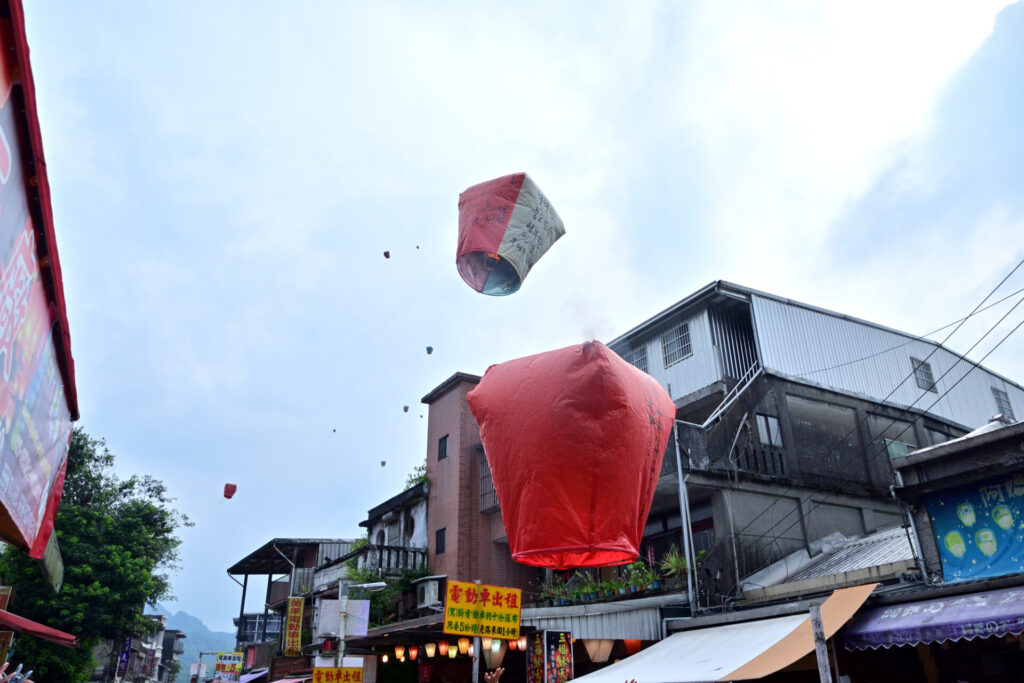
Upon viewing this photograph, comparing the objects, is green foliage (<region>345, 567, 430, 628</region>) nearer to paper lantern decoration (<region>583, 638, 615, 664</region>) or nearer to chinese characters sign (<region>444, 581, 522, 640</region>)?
paper lantern decoration (<region>583, 638, 615, 664</region>)

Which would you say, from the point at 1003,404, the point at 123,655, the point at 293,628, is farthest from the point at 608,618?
the point at 123,655

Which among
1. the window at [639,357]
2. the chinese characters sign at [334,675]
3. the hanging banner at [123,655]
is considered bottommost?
the chinese characters sign at [334,675]

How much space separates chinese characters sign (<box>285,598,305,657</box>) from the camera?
78.6ft

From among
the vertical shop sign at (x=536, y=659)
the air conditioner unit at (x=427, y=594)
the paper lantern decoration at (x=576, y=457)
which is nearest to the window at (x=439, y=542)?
the air conditioner unit at (x=427, y=594)

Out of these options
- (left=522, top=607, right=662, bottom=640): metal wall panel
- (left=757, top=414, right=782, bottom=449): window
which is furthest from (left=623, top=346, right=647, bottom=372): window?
(left=522, top=607, right=662, bottom=640): metal wall panel

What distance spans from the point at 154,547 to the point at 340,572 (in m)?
6.39

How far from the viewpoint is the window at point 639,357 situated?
2016 cm

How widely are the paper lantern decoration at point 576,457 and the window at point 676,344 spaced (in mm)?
13033

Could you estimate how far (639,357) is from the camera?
66.8 ft

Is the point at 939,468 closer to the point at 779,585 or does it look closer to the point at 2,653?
the point at 779,585

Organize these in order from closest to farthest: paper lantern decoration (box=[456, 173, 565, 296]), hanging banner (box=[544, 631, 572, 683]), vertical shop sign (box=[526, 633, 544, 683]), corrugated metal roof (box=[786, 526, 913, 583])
Answer: paper lantern decoration (box=[456, 173, 565, 296]) < hanging banner (box=[544, 631, 572, 683]) < vertical shop sign (box=[526, 633, 544, 683]) < corrugated metal roof (box=[786, 526, 913, 583])

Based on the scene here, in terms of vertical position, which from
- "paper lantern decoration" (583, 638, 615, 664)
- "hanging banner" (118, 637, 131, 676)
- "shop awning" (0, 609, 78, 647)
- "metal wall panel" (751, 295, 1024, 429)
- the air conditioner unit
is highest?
"metal wall panel" (751, 295, 1024, 429)

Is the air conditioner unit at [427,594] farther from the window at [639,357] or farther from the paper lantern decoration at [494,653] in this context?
the window at [639,357]

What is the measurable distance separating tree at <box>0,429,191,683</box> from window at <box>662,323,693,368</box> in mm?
18293
